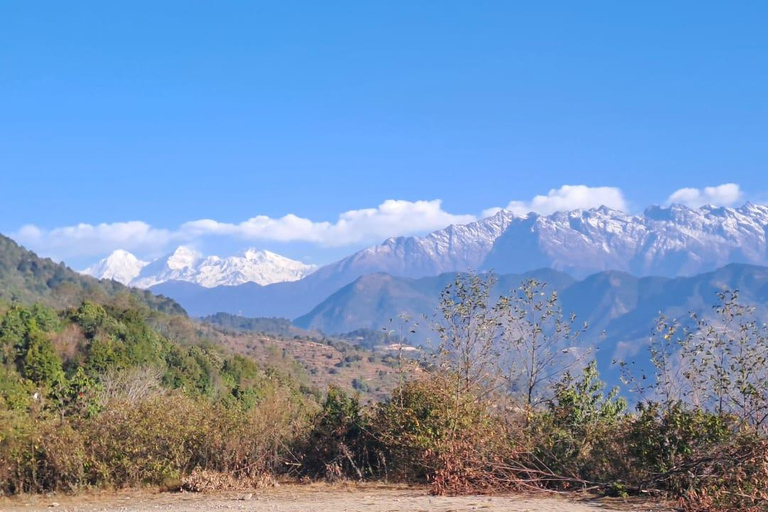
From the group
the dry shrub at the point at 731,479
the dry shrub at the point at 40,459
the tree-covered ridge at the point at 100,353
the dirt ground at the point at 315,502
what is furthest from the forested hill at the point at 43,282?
the dry shrub at the point at 731,479

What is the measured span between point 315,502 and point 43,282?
4849 inches

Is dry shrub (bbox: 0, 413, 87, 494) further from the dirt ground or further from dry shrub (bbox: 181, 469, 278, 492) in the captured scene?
dry shrub (bbox: 181, 469, 278, 492)

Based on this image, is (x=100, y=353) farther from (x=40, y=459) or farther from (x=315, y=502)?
(x=315, y=502)

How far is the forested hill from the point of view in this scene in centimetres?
10150

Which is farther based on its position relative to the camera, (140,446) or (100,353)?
(100,353)

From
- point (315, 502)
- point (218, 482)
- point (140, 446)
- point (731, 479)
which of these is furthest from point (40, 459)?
point (731, 479)

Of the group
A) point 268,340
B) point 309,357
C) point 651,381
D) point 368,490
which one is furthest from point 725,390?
point 268,340

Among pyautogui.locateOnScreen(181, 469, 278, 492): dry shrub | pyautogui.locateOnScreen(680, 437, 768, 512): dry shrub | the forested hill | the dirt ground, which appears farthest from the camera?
→ the forested hill

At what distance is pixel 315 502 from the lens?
1296 centimetres

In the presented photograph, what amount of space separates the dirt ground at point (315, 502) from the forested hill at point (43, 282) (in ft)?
286

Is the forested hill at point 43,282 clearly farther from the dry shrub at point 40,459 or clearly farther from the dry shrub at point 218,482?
the dry shrub at point 218,482

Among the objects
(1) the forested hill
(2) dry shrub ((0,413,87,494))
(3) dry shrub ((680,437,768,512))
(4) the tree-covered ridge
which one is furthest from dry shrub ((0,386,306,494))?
(1) the forested hill

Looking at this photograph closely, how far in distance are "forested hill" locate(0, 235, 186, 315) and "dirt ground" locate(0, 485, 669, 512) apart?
87.3 meters

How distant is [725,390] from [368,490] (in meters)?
6.50
